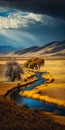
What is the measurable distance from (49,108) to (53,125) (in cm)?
39

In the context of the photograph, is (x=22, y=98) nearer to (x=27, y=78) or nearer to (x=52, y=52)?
(x=27, y=78)

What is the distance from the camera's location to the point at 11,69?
20.9ft

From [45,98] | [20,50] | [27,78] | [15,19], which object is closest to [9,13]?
[15,19]

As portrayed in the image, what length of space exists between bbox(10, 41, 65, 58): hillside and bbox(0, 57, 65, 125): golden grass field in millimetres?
128

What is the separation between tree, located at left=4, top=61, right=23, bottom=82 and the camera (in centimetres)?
615

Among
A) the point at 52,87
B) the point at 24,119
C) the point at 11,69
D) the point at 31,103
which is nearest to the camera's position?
the point at 24,119

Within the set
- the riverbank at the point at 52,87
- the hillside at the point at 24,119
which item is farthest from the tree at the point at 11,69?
the hillside at the point at 24,119

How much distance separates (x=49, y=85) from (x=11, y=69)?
81cm

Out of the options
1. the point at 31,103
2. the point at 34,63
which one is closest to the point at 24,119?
the point at 31,103

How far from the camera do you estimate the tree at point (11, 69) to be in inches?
242

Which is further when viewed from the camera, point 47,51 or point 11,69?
point 11,69

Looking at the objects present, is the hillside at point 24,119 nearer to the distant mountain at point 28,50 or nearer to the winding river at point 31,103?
the winding river at point 31,103

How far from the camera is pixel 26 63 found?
6.05 metres

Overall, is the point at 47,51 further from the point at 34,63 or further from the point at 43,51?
the point at 34,63
